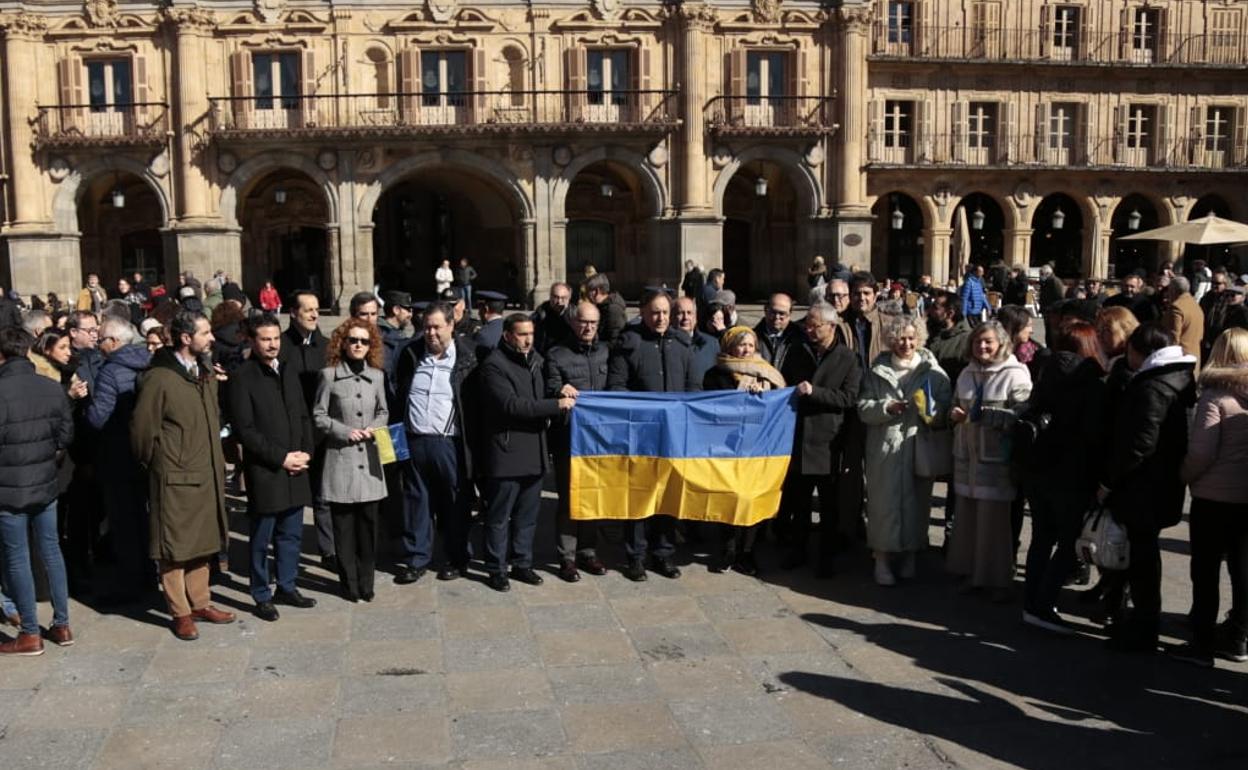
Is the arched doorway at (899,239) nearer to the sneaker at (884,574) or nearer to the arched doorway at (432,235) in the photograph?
the arched doorway at (432,235)

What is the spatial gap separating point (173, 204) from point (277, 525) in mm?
23260

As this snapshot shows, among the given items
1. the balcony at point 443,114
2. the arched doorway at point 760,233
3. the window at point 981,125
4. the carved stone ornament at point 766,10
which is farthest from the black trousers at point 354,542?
the window at point 981,125

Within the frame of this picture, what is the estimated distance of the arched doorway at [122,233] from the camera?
31109 mm

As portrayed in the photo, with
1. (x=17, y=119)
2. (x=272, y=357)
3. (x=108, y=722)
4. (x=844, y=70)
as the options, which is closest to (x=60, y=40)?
(x=17, y=119)

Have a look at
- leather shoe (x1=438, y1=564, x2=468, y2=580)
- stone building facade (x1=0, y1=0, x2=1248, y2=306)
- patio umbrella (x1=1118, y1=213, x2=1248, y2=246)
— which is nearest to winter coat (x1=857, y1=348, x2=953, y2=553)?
leather shoe (x1=438, y1=564, x2=468, y2=580)

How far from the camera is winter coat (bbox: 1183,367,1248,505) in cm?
620

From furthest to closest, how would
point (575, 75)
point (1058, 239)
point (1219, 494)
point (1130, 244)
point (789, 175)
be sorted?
point (1058, 239), point (1130, 244), point (789, 175), point (575, 75), point (1219, 494)

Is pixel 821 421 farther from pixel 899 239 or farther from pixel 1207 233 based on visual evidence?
pixel 899 239

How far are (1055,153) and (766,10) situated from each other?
31.6ft

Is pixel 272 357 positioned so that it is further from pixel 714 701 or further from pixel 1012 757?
pixel 1012 757

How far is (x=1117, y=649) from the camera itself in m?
6.66

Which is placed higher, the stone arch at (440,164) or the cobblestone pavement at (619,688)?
the stone arch at (440,164)

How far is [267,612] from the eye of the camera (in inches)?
284

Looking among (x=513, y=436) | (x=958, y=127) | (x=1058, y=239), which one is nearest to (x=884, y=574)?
(x=513, y=436)
